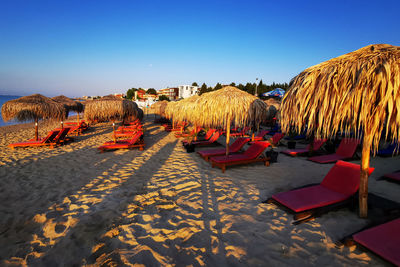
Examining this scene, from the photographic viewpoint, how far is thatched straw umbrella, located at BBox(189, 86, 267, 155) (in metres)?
5.63

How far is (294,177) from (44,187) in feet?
21.6

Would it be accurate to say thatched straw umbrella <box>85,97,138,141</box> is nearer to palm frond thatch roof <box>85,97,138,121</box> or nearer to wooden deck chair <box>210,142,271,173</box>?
palm frond thatch roof <box>85,97,138,121</box>

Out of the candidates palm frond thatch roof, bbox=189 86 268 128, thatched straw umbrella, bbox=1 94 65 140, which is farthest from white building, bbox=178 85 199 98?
palm frond thatch roof, bbox=189 86 268 128

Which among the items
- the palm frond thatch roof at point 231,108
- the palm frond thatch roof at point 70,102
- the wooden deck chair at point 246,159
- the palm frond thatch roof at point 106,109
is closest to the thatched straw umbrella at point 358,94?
the palm frond thatch roof at point 231,108

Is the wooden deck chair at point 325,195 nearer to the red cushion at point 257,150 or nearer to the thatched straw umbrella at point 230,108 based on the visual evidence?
the red cushion at point 257,150

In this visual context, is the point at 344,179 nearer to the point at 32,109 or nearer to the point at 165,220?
the point at 165,220

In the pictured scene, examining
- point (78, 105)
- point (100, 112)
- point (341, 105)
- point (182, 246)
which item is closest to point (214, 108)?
point (341, 105)

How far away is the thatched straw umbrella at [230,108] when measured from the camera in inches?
222

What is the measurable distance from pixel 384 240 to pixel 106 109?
10916 millimetres

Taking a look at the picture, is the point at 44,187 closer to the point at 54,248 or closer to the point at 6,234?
the point at 6,234

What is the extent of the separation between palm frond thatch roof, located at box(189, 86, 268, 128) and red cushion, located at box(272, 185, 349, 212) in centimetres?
283

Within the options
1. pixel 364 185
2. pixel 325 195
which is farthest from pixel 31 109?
pixel 364 185

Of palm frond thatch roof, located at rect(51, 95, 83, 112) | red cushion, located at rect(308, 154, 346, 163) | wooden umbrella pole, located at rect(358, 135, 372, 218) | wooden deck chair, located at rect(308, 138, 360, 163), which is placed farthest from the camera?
palm frond thatch roof, located at rect(51, 95, 83, 112)

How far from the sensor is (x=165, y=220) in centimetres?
310
